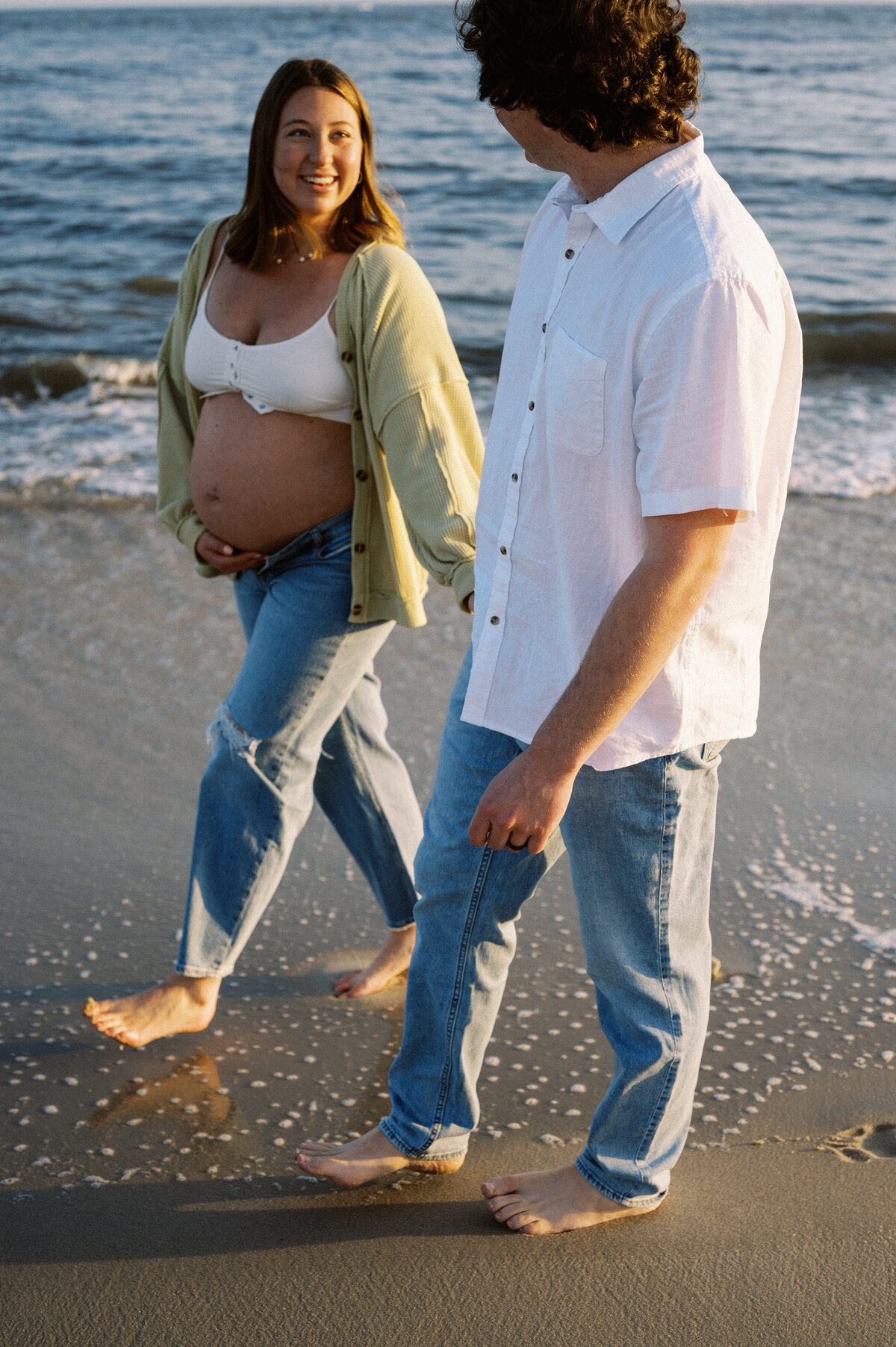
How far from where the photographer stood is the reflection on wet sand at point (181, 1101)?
89.8 inches

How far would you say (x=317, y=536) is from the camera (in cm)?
→ 247

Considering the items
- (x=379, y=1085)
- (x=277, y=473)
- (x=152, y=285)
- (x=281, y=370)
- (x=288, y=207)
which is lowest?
(x=379, y=1085)

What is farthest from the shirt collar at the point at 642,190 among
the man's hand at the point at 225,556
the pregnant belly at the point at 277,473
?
the man's hand at the point at 225,556

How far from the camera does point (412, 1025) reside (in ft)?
6.63

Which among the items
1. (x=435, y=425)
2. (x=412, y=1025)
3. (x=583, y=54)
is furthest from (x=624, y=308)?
(x=412, y=1025)

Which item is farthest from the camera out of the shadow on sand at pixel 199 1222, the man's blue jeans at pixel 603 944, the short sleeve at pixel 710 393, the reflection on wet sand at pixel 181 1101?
the reflection on wet sand at pixel 181 1101

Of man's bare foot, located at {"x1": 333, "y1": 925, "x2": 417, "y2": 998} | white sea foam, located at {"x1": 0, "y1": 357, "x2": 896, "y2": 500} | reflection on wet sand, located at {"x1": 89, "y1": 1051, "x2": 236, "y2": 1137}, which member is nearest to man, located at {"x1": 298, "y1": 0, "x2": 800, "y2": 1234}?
reflection on wet sand, located at {"x1": 89, "y1": 1051, "x2": 236, "y2": 1137}

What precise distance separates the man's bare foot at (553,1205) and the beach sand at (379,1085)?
0.03 m

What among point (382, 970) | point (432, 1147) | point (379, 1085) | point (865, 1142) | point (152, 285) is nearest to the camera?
point (432, 1147)

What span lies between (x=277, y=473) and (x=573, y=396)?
108 centimetres

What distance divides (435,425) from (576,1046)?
50.4 inches

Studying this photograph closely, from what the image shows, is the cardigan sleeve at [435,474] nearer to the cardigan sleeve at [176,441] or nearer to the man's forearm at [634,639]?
the cardigan sleeve at [176,441]

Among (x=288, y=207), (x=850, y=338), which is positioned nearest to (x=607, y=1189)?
(x=288, y=207)

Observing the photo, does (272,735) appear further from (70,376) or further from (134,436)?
(70,376)
